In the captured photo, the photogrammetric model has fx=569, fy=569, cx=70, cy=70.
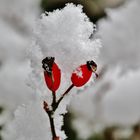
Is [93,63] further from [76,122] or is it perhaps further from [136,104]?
[76,122]

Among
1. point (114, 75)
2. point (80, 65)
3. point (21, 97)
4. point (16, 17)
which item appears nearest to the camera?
point (80, 65)

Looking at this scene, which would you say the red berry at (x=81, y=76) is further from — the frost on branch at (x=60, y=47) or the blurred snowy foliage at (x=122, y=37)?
the blurred snowy foliage at (x=122, y=37)

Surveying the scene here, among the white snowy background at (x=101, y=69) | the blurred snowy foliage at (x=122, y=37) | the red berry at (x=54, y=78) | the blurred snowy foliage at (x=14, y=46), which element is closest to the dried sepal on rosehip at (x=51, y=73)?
the red berry at (x=54, y=78)

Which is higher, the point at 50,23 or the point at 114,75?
the point at 114,75

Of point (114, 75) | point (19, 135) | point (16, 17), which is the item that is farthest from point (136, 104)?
point (19, 135)

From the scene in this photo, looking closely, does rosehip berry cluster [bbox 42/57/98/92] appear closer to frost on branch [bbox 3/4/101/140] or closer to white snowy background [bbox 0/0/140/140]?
frost on branch [bbox 3/4/101/140]

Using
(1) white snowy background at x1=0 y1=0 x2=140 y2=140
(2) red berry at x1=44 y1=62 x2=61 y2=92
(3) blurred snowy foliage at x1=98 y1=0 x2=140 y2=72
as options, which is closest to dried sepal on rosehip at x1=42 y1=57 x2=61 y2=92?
(2) red berry at x1=44 y1=62 x2=61 y2=92

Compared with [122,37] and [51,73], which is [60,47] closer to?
[51,73]
